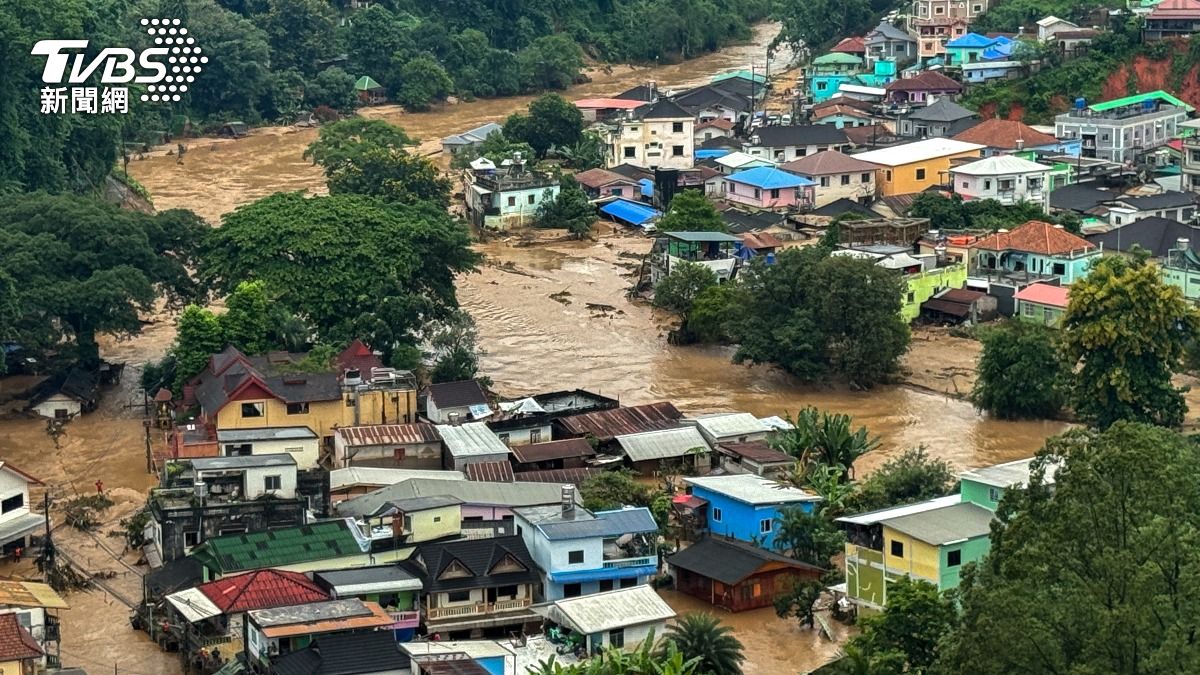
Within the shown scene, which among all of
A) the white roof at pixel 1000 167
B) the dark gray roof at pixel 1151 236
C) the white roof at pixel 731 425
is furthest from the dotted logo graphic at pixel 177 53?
the white roof at pixel 731 425

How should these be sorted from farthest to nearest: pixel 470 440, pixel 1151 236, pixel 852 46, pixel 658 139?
pixel 852 46
pixel 658 139
pixel 1151 236
pixel 470 440

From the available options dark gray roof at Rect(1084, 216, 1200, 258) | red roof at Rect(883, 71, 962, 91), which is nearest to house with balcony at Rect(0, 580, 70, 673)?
dark gray roof at Rect(1084, 216, 1200, 258)

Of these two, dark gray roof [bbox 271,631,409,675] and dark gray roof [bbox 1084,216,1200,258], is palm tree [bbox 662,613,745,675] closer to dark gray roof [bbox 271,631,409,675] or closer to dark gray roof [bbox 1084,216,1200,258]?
dark gray roof [bbox 271,631,409,675]

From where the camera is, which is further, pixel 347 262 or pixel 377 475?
pixel 347 262

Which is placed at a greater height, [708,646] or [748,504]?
[708,646]

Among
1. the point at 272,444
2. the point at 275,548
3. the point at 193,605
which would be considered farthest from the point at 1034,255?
the point at 193,605

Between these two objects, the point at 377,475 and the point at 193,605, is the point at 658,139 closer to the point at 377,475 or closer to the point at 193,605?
the point at 377,475

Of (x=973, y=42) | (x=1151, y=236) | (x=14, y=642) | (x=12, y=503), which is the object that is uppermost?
(x=973, y=42)

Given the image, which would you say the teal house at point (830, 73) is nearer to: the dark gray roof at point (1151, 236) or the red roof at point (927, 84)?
the red roof at point (927, 84)
